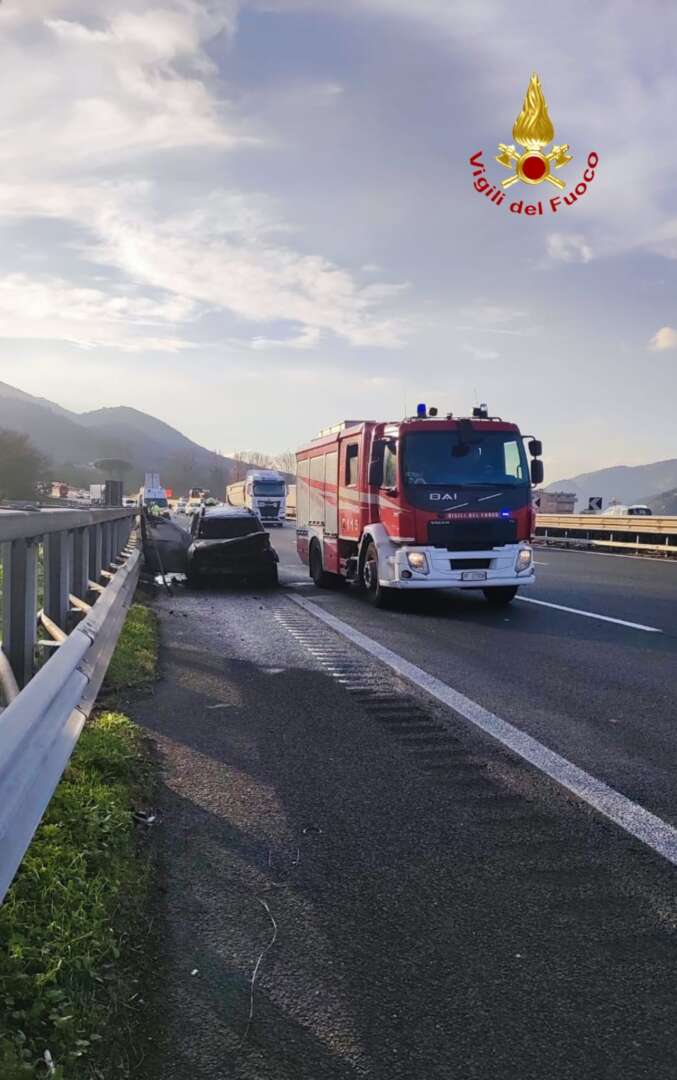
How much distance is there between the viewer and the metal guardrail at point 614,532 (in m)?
26.3

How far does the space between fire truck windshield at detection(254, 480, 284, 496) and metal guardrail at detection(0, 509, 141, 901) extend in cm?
4325

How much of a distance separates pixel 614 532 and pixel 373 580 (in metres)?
19.5

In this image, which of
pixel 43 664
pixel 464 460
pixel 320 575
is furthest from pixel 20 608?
pixel 320 575

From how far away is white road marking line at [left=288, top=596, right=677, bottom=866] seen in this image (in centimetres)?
394

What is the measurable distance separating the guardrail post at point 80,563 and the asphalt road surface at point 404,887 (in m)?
1.23

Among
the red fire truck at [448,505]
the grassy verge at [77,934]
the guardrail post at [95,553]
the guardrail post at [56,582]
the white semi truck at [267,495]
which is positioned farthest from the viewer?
the white semi truck at [267,495]

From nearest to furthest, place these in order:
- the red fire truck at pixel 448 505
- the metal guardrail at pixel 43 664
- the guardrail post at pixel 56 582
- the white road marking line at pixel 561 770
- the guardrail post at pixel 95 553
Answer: the metal guardrail at pixel 43 664 → the white road marking line at pixel 561 770 → the guardrail post at pixel 56 582 → the guardrail post at pixel 95 553 → the red fire truck at pixel 448 505

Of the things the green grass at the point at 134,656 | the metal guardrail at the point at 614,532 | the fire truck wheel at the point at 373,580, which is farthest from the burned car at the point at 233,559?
the metal guardrail at the point at 614,532

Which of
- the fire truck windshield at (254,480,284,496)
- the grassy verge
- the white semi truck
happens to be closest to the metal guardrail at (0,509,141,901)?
the grassy verge

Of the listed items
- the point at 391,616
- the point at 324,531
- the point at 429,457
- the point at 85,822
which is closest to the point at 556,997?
the point at 85,822

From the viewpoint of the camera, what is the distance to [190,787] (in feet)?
15.2

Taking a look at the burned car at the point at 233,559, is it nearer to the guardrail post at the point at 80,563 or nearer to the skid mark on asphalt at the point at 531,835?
the guardrail post at the point at 80,563

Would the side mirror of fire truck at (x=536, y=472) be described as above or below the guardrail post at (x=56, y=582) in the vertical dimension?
above

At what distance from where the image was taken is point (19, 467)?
77750 mm
